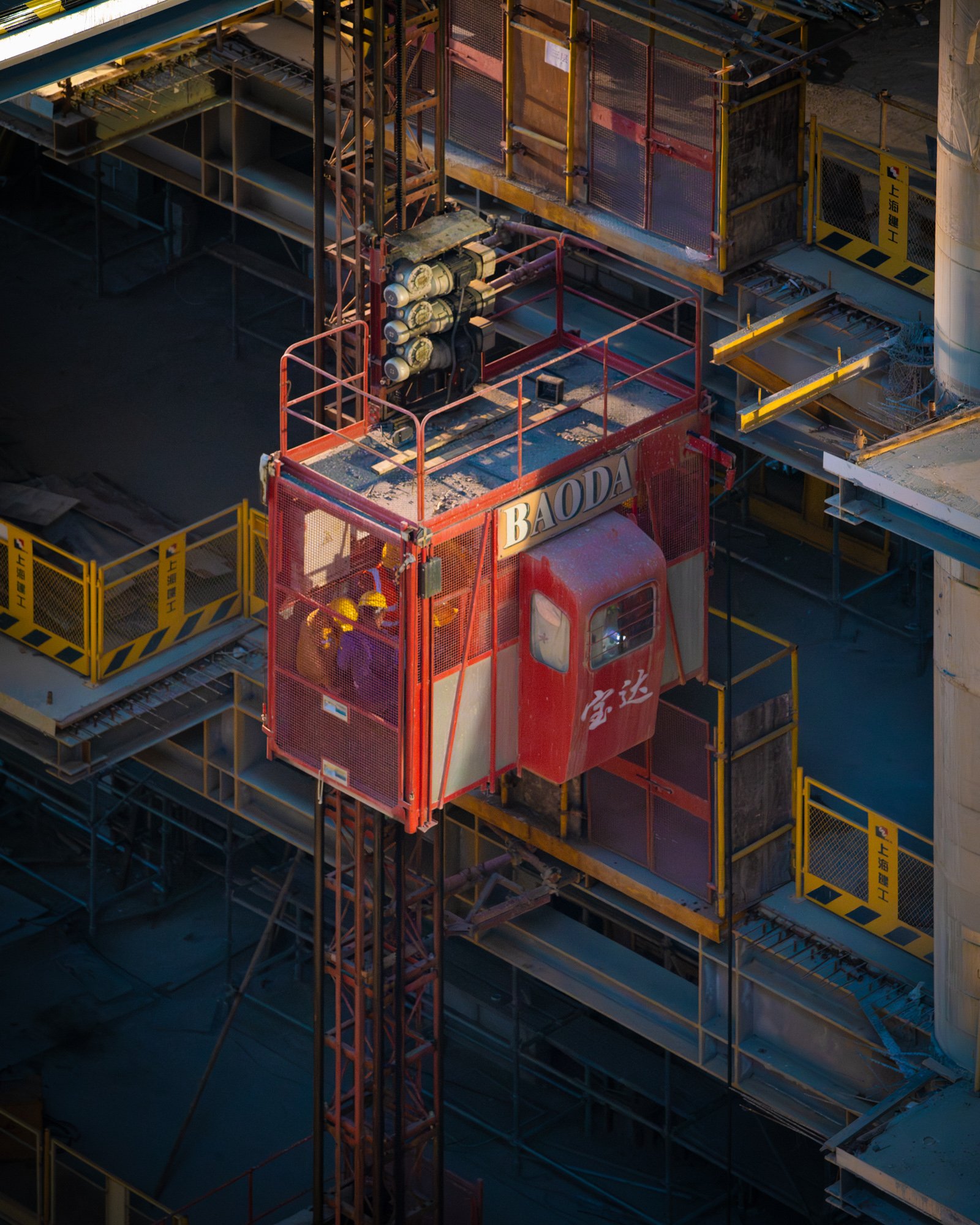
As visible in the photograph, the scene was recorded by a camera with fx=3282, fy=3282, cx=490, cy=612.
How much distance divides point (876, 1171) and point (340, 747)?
786 centimetres

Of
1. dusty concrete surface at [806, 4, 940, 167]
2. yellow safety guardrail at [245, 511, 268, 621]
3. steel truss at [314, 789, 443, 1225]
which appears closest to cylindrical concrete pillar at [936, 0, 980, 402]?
dusty concrete surface at [806, 4, 940, 167]

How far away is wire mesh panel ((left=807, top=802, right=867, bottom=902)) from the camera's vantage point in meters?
40.5

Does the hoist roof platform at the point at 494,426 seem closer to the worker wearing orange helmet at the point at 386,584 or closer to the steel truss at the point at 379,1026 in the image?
the worker wearing orange helmet at the point at 386,584

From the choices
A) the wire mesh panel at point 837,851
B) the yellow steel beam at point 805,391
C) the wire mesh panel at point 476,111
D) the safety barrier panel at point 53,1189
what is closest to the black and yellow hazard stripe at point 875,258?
the yellow steel beam at point 805,391

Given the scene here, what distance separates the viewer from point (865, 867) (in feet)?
133

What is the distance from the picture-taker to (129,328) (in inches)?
2120

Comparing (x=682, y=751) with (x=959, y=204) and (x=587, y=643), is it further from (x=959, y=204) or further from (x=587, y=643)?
(x=959, y=204)

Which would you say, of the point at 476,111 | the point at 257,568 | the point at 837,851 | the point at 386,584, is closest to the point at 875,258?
the point at 476,111

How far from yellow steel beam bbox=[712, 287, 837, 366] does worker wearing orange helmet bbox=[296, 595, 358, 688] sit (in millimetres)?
5581

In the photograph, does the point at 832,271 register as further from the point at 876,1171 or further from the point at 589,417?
the point at 876,1171

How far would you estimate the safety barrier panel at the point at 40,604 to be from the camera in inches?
1750

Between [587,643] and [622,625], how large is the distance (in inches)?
23.4

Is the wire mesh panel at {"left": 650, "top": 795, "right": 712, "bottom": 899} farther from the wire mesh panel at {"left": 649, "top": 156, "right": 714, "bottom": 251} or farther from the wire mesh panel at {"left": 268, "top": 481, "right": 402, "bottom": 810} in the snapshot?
the wire mesh panel at {"left": 649, "top": 156, "right": 714, "bottom": 251}

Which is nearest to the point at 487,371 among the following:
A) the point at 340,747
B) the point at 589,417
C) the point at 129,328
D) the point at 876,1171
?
the point at 589,417
